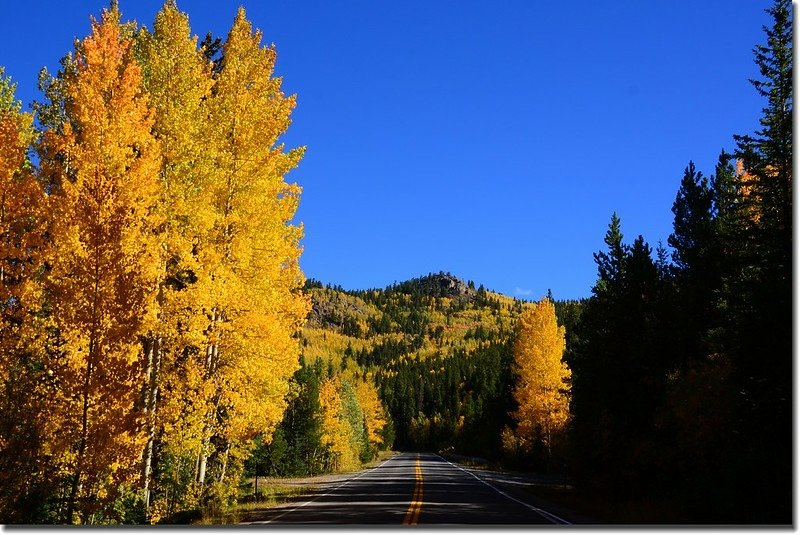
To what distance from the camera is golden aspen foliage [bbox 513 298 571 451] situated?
49.5 metres

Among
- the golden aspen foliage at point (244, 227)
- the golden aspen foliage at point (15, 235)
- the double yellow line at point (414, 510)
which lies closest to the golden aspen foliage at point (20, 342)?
→ the golden aspen foliage at point (15, 235)

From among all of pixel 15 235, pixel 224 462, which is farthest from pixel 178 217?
pixel 224 462

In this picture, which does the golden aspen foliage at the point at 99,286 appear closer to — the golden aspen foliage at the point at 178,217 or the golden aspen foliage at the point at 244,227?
the golden aspen foliage at the point at 178,217

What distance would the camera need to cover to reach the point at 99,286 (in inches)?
507

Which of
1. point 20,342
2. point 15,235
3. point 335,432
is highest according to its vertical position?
point 15,235

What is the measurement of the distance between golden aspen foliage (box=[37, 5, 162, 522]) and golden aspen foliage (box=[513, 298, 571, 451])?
40028 mm

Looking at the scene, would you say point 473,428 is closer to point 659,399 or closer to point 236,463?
point 659,399

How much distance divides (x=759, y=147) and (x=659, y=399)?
37.6 ft

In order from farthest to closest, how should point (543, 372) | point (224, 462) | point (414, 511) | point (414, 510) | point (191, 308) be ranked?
point (543, 372) → point (224, 462) → point (414, 510) → point (414, 511) → point (191, 308)

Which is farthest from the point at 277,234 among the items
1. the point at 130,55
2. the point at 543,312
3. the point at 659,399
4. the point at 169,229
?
the point at 543,312

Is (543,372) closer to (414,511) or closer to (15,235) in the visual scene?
(414,511)

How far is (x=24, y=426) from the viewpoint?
12.8m

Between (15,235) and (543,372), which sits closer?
(15,235)

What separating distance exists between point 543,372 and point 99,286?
4179cm
